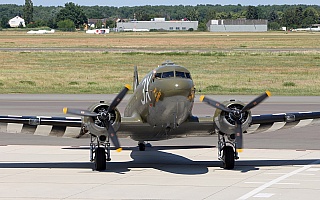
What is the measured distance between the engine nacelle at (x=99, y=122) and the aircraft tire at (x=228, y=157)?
3.56 metres

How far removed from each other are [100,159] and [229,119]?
165 inches

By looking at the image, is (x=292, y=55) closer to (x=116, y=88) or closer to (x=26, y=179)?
(x=116, y=88)

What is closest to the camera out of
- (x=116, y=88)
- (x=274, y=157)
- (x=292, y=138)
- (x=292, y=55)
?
(x=274, y=157)

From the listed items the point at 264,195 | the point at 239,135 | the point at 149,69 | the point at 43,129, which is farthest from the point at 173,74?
the point at 149,69

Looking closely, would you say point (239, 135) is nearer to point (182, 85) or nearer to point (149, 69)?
point (182, 85)

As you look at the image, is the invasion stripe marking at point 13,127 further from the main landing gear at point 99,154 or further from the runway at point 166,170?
the main landing gear at point 99,154

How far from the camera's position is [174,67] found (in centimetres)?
2195

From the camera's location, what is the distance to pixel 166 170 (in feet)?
77.8

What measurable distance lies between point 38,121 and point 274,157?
8.71 m

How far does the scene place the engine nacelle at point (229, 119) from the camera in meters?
22.8

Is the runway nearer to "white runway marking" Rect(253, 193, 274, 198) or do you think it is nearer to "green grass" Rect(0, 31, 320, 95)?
"white runway marking" Rect(253, 193, 274, 198)

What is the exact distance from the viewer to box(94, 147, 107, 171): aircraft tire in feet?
76.1

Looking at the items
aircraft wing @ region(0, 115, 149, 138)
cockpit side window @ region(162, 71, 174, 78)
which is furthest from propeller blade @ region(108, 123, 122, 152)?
cockpit side window @ region(162, 71, 174, 78)

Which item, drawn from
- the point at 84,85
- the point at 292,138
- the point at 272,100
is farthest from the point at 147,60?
the point at 292,138
